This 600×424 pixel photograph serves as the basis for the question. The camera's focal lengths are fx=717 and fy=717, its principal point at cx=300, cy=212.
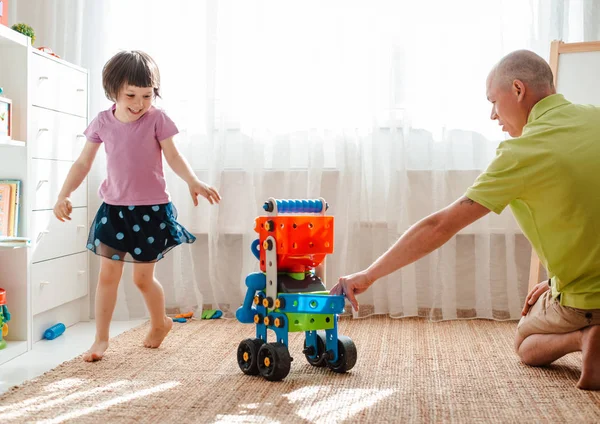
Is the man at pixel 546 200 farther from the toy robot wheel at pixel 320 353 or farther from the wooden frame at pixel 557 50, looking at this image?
the wooden frame at pixel 557 50

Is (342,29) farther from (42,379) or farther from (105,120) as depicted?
(42,379)

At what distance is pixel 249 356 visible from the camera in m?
1.97

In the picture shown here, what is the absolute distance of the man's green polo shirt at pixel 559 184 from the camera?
5.57 feet

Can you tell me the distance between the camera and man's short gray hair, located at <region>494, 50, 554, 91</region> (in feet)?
6.00

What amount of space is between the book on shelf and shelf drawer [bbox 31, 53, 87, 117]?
1.05 feet

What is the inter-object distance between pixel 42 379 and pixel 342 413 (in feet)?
2.87

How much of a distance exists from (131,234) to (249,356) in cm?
61

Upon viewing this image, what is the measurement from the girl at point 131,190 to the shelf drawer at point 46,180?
0.95 feet

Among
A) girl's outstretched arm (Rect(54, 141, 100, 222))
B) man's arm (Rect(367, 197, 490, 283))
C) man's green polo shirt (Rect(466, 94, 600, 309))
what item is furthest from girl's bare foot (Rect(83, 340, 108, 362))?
man's green polo shirt (Rect(466, 94, 600, 309))

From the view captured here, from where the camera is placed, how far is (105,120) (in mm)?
2334

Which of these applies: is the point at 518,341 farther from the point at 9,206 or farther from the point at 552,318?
the point at 9,206

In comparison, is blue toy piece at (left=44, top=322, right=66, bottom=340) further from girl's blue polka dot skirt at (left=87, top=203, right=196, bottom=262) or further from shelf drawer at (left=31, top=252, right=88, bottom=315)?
girl's blue polka dot skirt at (left=87, top=203, right=196, bottom=262)

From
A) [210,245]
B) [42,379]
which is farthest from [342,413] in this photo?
[210,245]

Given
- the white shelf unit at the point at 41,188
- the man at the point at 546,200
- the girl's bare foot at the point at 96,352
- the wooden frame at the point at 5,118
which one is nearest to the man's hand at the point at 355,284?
the man at the point at 546,200
